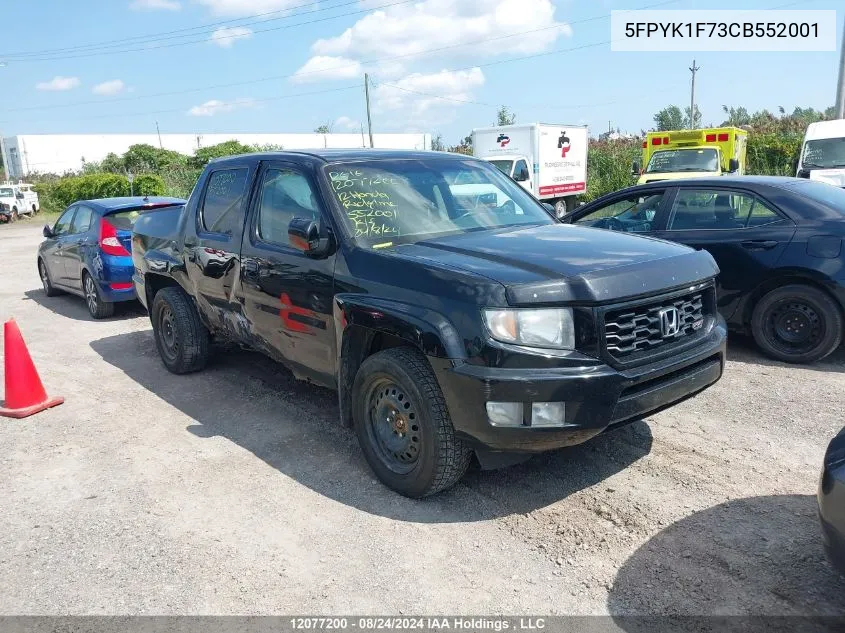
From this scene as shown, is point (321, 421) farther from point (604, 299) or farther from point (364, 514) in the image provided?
point (604, 299)

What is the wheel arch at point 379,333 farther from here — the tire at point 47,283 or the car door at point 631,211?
the tire at point 47,283

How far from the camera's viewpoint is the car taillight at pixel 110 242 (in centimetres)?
892

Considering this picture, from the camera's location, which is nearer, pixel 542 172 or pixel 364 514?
pixel 364 514

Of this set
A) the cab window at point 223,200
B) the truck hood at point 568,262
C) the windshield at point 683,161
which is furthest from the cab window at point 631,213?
the windshield at point 683,161

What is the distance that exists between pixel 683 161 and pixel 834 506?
1593 centimetres

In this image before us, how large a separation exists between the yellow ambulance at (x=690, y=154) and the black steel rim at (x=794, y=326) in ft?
32.7

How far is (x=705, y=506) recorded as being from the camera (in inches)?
143

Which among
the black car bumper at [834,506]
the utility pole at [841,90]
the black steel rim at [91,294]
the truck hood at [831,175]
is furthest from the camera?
the utility pole at [841,90]

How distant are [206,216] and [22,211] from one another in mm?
34067

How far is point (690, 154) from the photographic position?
17.1 metres

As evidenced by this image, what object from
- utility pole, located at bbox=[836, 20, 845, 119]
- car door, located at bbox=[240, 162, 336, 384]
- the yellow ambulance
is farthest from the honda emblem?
utility pole, located at bbox=[836, 20, 845, 119]

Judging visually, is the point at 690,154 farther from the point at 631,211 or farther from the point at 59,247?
the point at 59,247

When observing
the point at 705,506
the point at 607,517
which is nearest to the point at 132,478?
the point at 607,517

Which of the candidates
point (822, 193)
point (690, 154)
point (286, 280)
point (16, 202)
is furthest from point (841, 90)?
point (16, 202)
